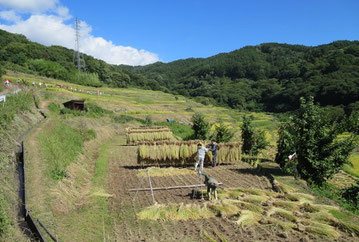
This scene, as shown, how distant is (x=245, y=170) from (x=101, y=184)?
8.22 m

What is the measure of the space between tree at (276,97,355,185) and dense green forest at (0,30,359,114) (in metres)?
62.9

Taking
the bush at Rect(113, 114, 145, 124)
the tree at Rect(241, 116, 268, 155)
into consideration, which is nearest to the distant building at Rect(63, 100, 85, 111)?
the bush at Rect(113, 114, 145, 124)

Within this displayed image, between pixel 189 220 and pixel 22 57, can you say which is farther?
pixel 22 57

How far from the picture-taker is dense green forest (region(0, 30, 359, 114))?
3066 inches

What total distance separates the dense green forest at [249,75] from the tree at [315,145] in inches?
2475

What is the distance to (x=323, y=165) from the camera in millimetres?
13273

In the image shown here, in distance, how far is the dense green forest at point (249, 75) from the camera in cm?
7788

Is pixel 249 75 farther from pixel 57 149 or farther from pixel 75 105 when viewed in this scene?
pixel 57 149

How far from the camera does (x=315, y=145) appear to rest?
1376cm

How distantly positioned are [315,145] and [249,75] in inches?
6605

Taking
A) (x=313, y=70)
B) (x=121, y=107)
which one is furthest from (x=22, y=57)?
(x=313, y=70)

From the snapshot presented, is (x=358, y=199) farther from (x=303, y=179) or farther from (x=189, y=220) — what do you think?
(x=189, y=220)

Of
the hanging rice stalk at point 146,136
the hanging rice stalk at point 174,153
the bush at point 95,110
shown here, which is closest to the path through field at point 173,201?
the hanging rice stalk at point 174,153

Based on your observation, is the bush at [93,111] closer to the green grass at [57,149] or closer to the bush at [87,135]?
the bush at [87,135]
